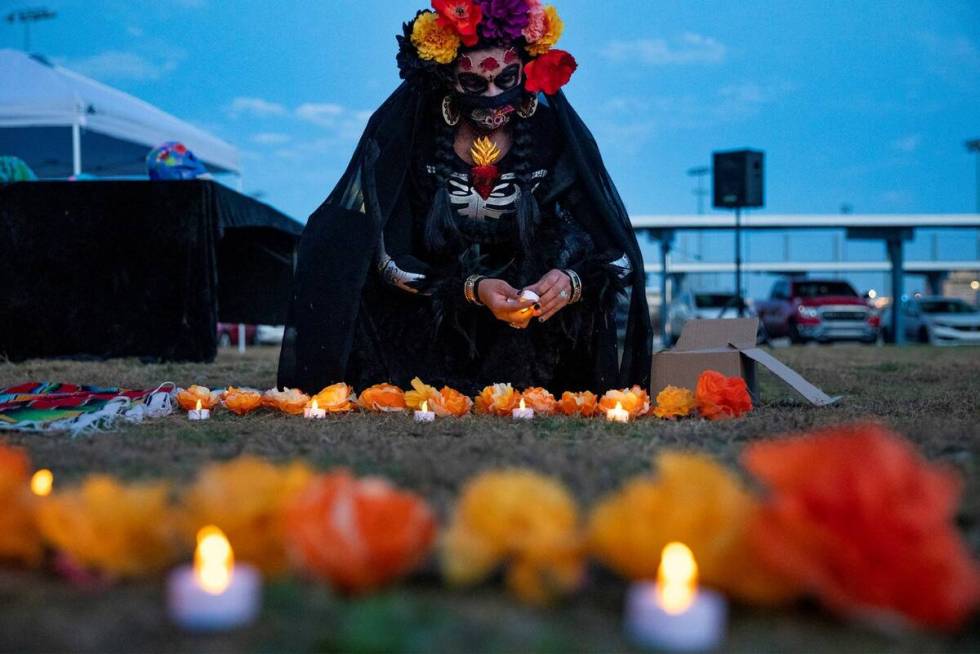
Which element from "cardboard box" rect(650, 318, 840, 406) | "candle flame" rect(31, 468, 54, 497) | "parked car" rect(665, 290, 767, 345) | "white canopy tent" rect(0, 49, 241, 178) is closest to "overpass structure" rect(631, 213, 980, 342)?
"parked car" rect(665, 290, 767, 345)

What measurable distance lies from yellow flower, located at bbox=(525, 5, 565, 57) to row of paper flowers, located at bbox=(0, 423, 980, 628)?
2.39 m

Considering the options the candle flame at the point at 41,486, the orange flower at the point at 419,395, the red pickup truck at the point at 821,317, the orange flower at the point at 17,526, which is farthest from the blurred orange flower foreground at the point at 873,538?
the red pickup truck at the point at 821,317

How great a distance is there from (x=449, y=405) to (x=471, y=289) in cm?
44

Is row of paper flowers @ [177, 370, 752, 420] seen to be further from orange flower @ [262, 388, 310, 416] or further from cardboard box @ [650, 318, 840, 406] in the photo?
cardboard box @ [650, 318, 840, 406]

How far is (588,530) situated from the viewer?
104 cm

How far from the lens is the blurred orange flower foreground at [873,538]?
0.87 meters

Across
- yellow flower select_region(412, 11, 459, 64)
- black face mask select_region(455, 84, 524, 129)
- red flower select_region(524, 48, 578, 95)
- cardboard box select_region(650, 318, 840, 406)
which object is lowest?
cardboard box select_region(650, 318, 840, 406)

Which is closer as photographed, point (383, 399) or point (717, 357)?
point (383, 399)

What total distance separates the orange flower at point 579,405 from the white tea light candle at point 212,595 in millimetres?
1912

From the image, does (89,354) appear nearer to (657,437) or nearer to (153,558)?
(657,437)

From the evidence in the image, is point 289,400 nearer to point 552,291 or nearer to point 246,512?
point 552,291

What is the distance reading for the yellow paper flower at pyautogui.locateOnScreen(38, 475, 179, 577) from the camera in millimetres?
1021

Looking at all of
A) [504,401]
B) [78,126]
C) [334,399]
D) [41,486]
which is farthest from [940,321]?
[41,486]

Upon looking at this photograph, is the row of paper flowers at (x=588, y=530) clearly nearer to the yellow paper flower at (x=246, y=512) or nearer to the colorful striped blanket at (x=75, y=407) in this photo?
the yellow paper flower at (x=246, y=512)
